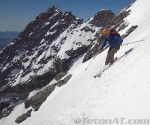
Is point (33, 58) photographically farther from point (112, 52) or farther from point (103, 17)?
point (112, 52)

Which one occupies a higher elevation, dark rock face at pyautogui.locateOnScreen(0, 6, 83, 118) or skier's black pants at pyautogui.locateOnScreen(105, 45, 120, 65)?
dark rock face at pyautogui.locateOnScreen(0, 6, 83, 118)

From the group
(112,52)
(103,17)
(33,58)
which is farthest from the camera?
(33,58)

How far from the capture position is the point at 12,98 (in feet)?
448

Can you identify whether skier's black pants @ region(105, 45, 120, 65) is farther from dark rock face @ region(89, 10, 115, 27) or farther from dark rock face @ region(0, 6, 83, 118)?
dark rock face @ region(89, 10, 115, 27)

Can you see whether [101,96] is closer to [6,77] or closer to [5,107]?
[5,107]

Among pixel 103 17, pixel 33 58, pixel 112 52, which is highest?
pixel 103 17

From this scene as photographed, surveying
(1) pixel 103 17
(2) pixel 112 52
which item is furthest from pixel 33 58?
(2) pixel 112 52

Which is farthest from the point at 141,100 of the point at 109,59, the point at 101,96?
the point at 109,59

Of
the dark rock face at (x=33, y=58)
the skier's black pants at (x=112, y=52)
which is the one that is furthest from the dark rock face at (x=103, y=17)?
the skier's black pants at (x=112, y=52)

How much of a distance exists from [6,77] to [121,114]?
162048 mm

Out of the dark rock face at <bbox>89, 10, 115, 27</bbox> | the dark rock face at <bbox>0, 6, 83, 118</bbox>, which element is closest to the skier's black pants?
the dark rock face at <bbox>0, 6, 83, 118</bbox>

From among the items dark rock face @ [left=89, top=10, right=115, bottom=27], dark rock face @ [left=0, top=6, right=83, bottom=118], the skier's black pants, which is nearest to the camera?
the skier's black pants

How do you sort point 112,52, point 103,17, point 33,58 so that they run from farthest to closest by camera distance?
1. point 33,58
2. point 103,17
3. point 112,52

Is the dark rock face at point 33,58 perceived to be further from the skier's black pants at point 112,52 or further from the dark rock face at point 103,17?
the skier's black pants at point 112,52
